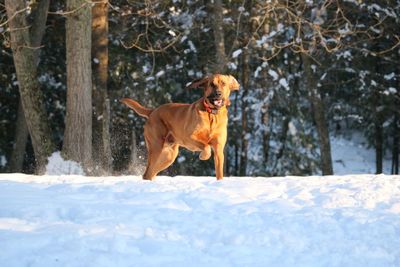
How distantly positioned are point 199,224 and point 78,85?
7167 mm

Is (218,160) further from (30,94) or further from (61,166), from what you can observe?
(30,94)

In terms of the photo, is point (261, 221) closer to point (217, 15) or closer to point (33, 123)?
point (33, 123)

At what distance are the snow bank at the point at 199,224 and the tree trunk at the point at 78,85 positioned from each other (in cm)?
485

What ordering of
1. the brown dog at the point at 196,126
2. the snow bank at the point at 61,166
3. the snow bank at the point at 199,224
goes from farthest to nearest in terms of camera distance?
1. the snow bank at the point at 61,166
2. the brown dog at the point at 196,126
3. the snow bank at the point at 199,224

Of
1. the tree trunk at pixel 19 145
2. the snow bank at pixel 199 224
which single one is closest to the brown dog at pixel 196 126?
the snow bank at pixel 199 224

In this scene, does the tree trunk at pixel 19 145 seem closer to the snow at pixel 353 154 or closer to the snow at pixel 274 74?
the snow at pixel 274 74

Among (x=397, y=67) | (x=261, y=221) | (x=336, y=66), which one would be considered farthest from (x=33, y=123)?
(x=397, y=67)

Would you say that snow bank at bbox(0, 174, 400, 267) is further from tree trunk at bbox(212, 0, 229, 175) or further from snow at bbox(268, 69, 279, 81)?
Answer: snow at bbox(268, 69, 279, 81)

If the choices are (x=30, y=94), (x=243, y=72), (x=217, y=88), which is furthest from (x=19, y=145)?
(x=217, y=88)

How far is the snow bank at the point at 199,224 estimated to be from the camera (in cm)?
482

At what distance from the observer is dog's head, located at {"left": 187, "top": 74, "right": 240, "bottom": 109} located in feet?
26.1

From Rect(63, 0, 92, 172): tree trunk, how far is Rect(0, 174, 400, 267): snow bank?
4.85 metres

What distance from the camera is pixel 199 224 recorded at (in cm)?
548

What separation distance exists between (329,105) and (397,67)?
3585 mm
